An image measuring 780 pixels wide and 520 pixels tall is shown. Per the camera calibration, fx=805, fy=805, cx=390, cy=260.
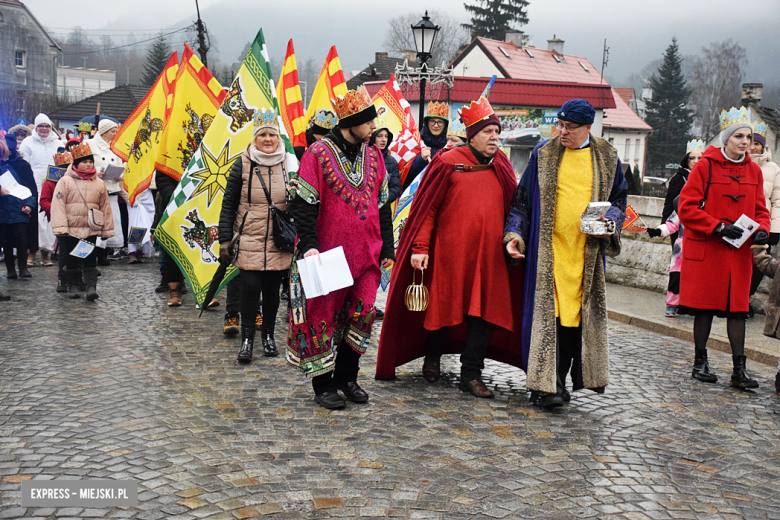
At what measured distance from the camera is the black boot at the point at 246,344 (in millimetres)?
6432

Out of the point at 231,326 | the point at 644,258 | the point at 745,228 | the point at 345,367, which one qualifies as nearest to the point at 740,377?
the point at 745,228

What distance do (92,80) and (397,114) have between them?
91.4 metres

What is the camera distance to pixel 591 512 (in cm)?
375

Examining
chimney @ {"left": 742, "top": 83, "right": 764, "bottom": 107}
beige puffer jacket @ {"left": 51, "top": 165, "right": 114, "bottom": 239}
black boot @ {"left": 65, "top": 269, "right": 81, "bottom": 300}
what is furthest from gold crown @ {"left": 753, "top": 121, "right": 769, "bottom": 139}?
chimney @ {"left": 742, "top": 83, "right": 764, "bottom": 107}

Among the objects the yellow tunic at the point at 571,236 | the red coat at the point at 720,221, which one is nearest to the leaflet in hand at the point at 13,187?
the yellow tunic at the point at 571,236

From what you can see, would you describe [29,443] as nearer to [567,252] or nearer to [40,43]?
[567,252]

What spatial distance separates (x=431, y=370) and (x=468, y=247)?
1.04 metres

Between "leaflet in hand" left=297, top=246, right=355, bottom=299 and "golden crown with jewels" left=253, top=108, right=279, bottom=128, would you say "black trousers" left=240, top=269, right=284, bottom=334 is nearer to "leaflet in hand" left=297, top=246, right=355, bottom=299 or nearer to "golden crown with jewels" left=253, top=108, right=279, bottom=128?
"golden crown with jewels" left=253, top=108, right=279, bottom=128

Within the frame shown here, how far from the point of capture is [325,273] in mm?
4828

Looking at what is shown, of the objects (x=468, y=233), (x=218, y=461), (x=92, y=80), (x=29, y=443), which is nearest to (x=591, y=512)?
(x=218, y=461)

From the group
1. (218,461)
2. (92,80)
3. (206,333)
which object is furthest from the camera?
(92,80)

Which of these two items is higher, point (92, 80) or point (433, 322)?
point (92, 80)

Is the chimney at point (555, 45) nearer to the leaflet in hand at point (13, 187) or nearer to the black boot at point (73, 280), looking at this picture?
the leaflet in hand at point (13, 187)

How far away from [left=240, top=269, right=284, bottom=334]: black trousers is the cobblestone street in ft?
1.23
